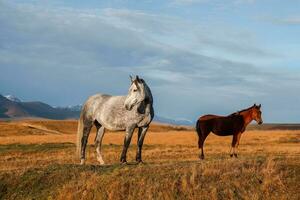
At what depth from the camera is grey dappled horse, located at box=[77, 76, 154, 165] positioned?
1745cm

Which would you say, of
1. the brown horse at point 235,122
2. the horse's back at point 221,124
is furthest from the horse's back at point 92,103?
the horse's back at point 221,124

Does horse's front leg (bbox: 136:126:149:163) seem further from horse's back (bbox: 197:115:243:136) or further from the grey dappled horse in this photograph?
horse's back (bbox: 197:115:243:136)

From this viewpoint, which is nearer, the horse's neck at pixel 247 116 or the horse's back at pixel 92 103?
the horse's back at pixel 92 103

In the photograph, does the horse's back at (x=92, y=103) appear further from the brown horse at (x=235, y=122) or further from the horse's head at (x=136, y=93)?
the brown horse at (x=235, y=122)

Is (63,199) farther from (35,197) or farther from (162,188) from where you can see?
(162,188)

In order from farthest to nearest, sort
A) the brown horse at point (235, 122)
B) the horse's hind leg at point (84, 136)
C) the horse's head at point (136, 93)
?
the brown horse at point (235, 122) → the horse's hind leg at point (84, 136) → the horse's head at point (136, 93)

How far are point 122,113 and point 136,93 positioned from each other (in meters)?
1.11

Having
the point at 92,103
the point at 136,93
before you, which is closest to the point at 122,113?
the point at 136,93

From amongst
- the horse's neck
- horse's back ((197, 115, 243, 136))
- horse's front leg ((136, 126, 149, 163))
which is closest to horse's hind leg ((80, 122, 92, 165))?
horse's front leg ((136, 126, 149, 163))

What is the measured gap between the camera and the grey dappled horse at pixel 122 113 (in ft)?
57.3

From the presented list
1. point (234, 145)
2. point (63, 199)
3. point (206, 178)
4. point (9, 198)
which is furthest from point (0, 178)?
point (234, 145)

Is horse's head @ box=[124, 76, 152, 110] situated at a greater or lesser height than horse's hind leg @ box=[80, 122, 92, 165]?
greater

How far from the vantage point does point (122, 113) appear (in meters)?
18.1

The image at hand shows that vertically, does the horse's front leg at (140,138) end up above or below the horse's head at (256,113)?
below
